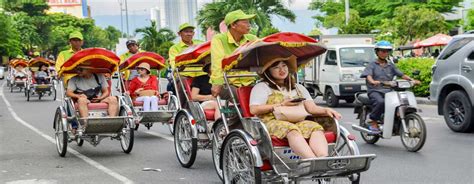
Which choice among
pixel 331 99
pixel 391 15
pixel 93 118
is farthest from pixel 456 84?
pixel 391 15

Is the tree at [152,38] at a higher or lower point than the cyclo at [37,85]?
higher

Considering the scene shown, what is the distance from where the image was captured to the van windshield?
19859 millimetres

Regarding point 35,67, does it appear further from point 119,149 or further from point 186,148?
point 186,148

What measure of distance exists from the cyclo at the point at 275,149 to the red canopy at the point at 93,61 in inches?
148

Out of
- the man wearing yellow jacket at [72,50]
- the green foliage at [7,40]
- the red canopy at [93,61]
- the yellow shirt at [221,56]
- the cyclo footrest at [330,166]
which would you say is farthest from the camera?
the green foliage at [7,40]

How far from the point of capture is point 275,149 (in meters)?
6.77

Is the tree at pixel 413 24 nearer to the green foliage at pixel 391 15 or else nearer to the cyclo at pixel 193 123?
the green foliage at pixel 391 15

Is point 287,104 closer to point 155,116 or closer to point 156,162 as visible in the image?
point 156,162

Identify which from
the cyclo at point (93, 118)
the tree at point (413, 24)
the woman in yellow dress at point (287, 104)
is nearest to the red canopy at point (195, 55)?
the cyclo at point (93, 118)

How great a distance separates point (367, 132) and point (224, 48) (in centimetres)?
331

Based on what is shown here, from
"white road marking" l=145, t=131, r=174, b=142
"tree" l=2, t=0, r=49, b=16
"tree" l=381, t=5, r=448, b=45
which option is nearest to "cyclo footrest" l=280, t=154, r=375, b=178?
"white road marking" l=145, t=131, r=174, b=142

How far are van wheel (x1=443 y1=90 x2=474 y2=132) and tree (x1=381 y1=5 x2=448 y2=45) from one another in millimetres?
32819

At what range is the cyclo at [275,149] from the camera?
643 centimetres

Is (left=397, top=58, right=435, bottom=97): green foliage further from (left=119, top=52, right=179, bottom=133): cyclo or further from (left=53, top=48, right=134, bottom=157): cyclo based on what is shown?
(left=53, top=48, right=134, bottom=157): cyclo
